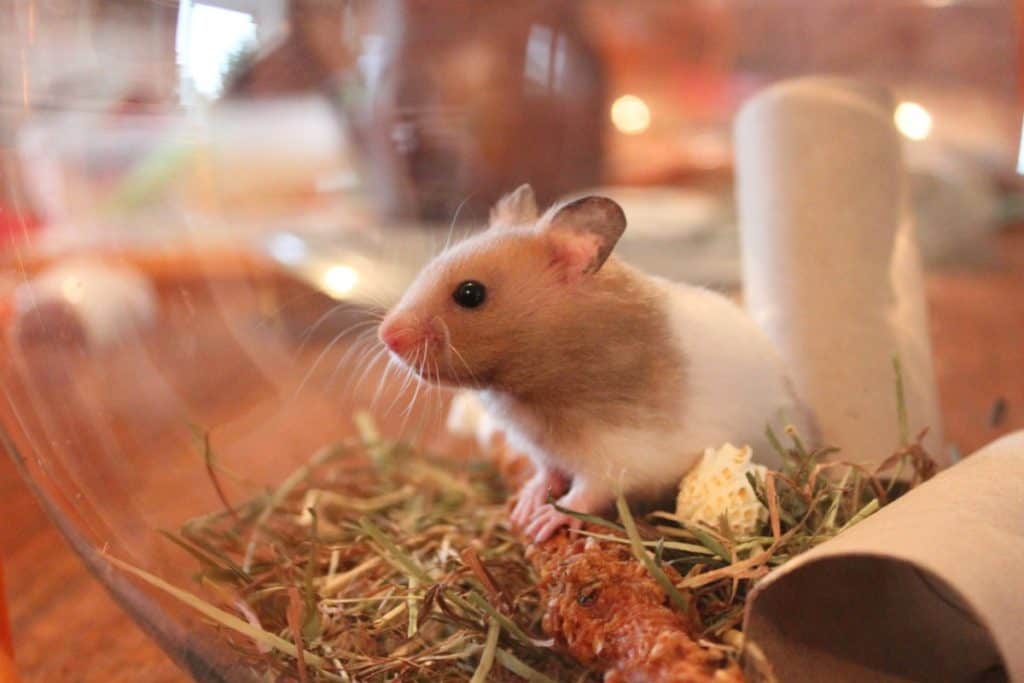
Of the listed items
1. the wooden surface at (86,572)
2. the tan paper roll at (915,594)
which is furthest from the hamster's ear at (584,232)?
the wooden surface at (86,572)

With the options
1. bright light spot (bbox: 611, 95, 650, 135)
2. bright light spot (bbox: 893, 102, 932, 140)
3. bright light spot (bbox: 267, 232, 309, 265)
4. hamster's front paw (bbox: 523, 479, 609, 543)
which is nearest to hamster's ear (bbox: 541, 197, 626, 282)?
hamster's front paw (bbox: 523, 479, 609, 543)

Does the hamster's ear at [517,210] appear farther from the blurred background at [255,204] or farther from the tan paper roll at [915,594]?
the tan paper roll at [915,594]

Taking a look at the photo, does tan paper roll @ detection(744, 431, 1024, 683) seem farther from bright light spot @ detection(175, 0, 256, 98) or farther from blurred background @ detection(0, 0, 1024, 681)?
bright light spot @ detection(175, 0, 256, 98)

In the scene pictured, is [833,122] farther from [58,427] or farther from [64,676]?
[64,676]

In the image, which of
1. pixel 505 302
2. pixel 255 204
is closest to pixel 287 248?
pixel 255 204

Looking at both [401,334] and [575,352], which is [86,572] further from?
[575,352]

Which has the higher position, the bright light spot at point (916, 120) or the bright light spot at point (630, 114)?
the bright light spot at point (630, 114)

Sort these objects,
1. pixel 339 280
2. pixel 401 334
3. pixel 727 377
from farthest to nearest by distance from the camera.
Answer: pixel 339 280 < pixel 727 377 < pixel 401 334

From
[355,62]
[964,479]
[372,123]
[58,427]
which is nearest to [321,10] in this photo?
[355,62]
